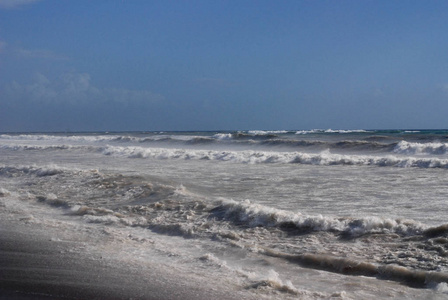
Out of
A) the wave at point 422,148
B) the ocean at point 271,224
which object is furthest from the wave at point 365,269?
the wave at point 422,148

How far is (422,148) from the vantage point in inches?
854

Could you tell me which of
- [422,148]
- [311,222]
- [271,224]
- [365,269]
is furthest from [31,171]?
[422,148]

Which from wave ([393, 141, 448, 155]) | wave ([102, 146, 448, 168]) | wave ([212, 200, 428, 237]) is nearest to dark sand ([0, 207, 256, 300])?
wave ([212, 200, 428, 237])

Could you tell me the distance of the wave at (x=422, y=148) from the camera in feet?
67.7

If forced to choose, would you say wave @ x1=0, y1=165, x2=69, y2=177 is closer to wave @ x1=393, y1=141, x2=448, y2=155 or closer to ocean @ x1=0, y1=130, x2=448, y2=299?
ocean @ x1=0, y1=130, x2=448, y2=299

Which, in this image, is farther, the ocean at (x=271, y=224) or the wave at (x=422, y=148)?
the wave at (x=422, y=148)

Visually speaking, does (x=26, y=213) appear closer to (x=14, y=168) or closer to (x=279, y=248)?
(x=279, y=248)

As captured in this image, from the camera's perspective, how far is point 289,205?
8.30 m

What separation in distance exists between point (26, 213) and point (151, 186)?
2.83 metres

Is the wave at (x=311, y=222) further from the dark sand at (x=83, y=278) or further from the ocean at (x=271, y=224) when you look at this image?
the dark sand at (x=83, y=278)

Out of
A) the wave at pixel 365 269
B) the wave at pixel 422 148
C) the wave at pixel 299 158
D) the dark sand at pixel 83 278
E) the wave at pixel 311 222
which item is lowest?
the dark sand at pixel 83 278

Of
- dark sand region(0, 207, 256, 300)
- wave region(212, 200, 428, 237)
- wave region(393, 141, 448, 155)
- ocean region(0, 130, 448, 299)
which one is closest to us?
dark sand region(0, 207, 256, 300)

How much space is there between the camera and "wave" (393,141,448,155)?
20625 millimetres

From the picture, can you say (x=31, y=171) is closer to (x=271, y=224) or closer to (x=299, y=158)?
(x=299, y=158)
